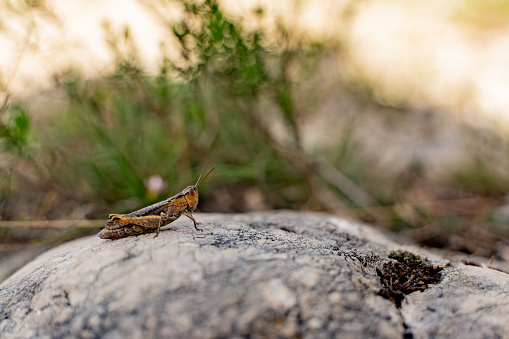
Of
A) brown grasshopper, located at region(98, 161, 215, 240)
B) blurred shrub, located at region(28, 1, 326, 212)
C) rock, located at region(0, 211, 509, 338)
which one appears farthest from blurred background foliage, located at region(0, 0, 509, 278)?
rock, located at region(0, 211, 509, 338)

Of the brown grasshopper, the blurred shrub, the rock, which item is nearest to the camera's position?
the rock

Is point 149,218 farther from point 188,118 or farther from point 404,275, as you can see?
point 188,118

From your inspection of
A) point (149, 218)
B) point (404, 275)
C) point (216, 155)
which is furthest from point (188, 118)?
point (404, 275)

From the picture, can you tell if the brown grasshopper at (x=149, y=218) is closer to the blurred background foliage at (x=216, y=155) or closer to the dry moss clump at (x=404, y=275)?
the dry moss clump at (x=404, y=275)

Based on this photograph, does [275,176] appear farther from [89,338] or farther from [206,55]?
[89,338]

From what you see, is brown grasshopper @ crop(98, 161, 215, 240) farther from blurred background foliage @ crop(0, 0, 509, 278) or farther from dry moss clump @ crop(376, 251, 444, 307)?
blurred background foliage @ crop(0, 0, 509, 278)

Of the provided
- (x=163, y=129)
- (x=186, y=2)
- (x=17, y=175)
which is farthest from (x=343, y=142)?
(x=17, y=175)
